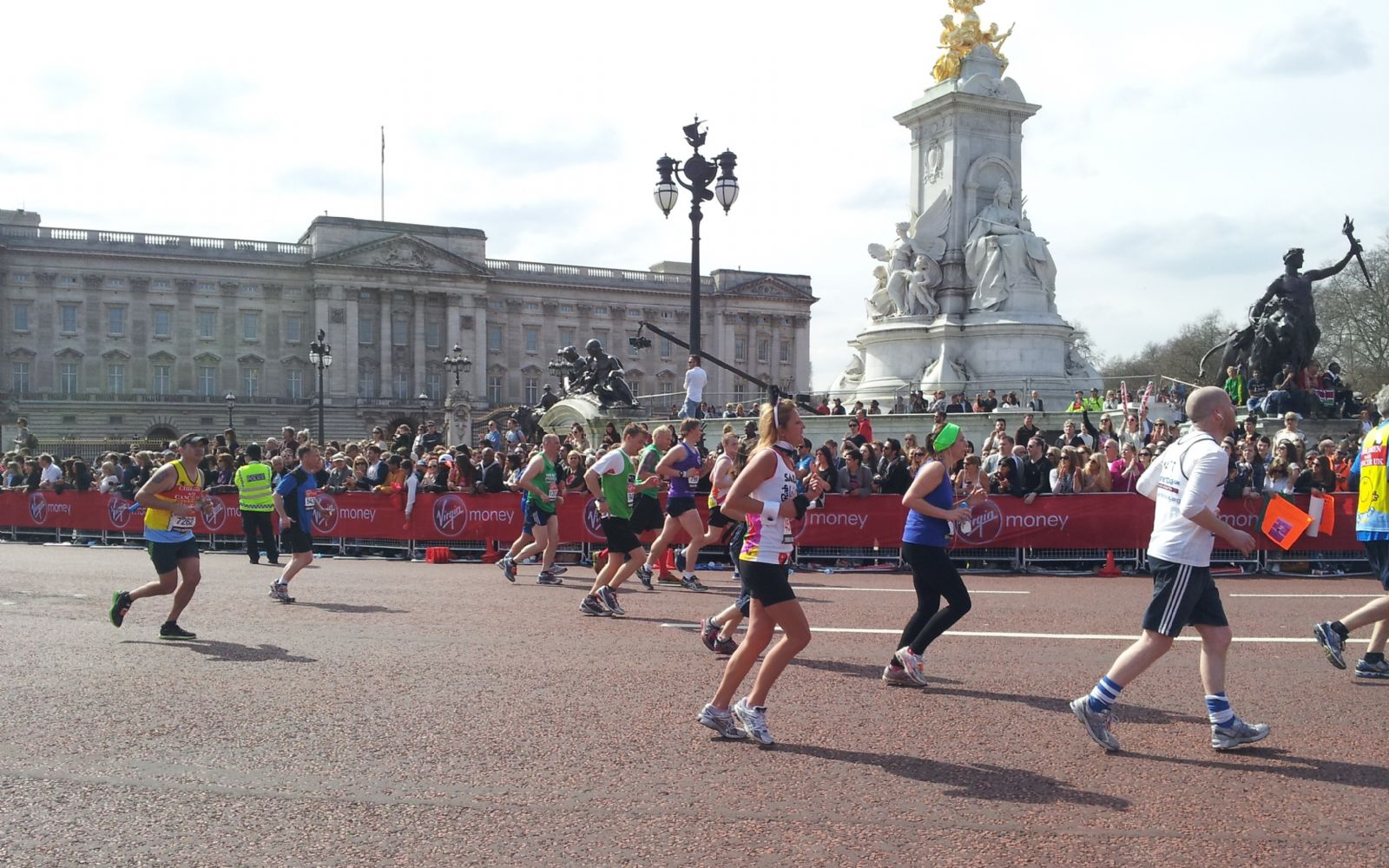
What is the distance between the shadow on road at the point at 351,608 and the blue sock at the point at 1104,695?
7520 mm

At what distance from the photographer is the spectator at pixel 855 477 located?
655 inches

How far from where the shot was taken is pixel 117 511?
22516mm

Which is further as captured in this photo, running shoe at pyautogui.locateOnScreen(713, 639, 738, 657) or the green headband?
running shoe at pyautogui.locateOnScreen(713, 639, 738, 657)

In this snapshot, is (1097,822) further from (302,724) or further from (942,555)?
(302,724)

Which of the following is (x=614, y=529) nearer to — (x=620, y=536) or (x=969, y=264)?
(x=620, y=536)

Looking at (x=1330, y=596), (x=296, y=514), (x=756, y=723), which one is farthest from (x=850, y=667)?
(x=296, y=514)

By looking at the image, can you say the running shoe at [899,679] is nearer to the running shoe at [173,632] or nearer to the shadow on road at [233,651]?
Result: the shadow on road at [233,651]

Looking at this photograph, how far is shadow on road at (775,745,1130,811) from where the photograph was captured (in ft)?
18.2

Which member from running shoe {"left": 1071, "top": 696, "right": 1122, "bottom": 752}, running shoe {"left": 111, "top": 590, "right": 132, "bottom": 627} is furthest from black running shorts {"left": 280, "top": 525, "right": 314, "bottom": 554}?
running shoe {"left": 1071, "top": 696, "right": 1122, "bottom": 752}

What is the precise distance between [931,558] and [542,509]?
22.7 feet

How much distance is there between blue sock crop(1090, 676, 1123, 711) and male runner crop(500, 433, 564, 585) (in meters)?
8.26

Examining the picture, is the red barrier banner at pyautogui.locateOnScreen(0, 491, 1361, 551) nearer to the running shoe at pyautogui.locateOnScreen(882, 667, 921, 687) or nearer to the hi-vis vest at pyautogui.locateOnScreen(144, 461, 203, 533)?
the hi-vis vest at pyautogui.locateOnScreen(144, 461, 203, 533)

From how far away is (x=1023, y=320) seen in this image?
30.5m

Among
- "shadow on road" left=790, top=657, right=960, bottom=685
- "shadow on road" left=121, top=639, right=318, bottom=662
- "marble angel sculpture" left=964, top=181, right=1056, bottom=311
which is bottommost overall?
"shadow on road" left=121, top=639, right=318, bottom=662
